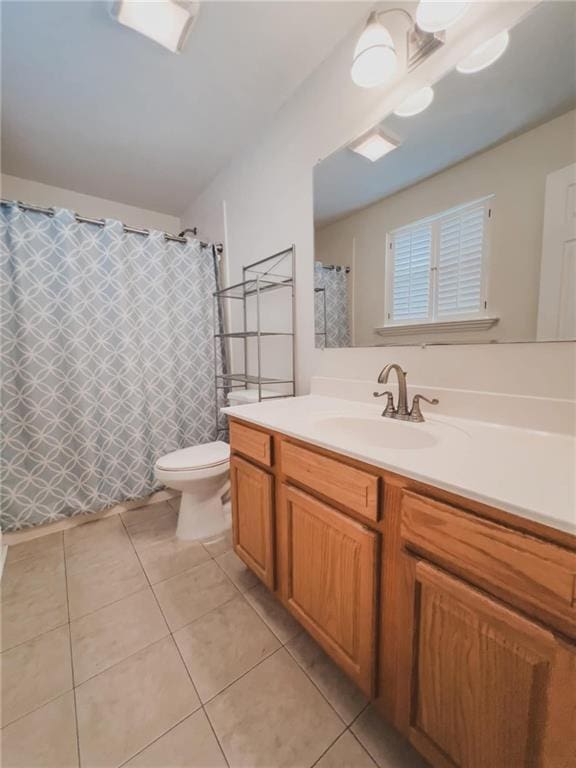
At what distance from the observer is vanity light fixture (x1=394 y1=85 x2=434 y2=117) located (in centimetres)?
100

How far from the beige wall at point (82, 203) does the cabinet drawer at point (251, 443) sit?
7.95ft

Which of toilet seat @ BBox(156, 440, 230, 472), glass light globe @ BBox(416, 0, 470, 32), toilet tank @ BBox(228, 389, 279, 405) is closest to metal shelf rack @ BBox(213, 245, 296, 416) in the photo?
toilet tank @ BBox(228, 389, 279, 405)

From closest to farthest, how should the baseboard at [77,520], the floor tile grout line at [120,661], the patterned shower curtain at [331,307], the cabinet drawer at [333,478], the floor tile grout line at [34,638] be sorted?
the cabinet drawer at [333,478]
the floor tile grout line at [120,661]
the floor tile grout line at [34,638]
the patterned shower curtain at [331,307]
the baseboard at [77,520]

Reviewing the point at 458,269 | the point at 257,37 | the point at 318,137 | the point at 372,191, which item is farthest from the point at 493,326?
the point at 257,37

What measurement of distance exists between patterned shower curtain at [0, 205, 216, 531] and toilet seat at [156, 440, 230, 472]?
18.0 inches

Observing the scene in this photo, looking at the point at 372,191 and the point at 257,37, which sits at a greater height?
the point at 257,37

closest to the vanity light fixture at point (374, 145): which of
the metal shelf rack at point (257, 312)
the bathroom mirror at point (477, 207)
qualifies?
the bathroom mirror at point (477, 207)

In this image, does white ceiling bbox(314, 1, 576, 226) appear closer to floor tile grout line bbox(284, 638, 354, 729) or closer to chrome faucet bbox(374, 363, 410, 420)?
chrome faucet bbox(374, 363, 410, 420)

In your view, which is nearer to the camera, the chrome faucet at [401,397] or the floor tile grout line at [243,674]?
the floor tile grout line at [243,674]

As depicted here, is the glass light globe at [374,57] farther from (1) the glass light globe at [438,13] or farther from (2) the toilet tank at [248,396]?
(2) the toilet tank at [248,396]

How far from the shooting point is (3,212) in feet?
5.17

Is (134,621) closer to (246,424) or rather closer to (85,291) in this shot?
(246,424)

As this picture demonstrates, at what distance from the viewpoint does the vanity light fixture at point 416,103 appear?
3.26 feet

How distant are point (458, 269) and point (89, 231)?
2.02m
